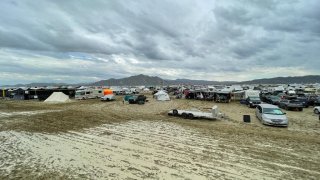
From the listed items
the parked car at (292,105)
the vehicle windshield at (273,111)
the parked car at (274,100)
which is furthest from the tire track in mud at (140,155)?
the parked car at (274,100)

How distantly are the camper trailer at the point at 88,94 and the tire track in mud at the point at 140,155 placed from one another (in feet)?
140

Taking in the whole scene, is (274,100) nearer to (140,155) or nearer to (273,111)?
(273,111)

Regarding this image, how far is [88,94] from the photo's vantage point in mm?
59250

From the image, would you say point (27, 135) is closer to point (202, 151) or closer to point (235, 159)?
point (202, 151)

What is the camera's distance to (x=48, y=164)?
9727 millimetres

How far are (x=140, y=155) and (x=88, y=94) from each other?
51316 mm

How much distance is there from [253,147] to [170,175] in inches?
246

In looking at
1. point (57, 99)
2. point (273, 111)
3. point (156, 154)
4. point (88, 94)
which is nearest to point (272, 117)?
point (273, 111)

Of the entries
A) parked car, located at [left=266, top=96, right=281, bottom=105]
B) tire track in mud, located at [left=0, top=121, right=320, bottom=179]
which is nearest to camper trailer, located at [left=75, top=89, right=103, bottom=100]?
parked car, located at [left=266, top=96, right=281, bottom=105]

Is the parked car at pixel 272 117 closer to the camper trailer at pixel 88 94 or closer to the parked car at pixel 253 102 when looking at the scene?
the parked car at pixel 253 102

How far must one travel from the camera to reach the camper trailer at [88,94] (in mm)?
57394

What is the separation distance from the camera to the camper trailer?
5739 cm

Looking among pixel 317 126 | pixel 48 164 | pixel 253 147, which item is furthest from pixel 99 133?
pixel 317 126

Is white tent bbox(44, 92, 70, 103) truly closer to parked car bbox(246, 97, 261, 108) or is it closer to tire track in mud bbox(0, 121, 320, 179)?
tire track in mud bbox(0, 121, 320, 179)
